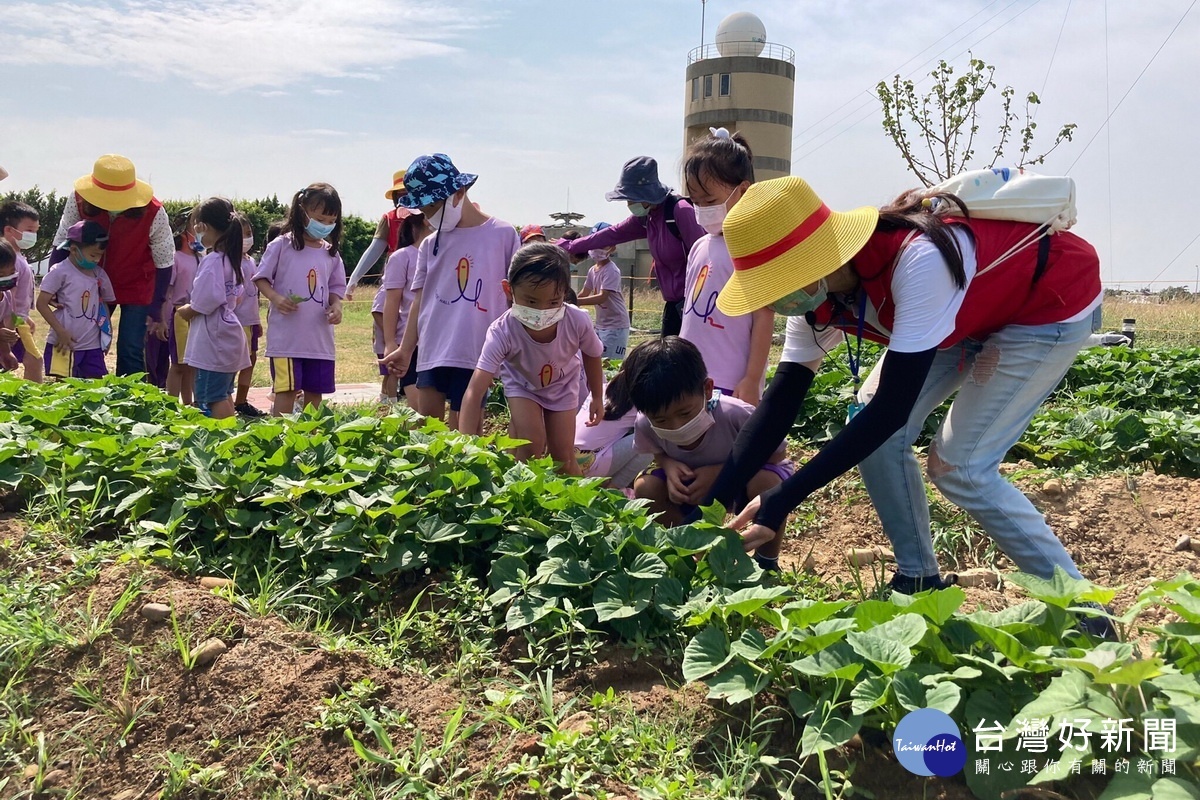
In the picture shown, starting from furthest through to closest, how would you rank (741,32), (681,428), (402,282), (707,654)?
(741,32) → (402,282) → (681,428) → (707,654)

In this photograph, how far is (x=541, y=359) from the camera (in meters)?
4.02

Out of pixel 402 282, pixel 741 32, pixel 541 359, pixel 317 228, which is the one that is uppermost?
pixel 741 32

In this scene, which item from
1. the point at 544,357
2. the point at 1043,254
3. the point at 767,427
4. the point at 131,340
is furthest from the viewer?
the point at 131,340

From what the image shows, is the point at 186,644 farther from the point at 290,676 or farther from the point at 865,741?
the point at 865,741

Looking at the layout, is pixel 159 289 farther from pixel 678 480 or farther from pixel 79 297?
pixel 678 480

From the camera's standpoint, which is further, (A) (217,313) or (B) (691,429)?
(A) (217,313)

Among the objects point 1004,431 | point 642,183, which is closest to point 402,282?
point 642,183

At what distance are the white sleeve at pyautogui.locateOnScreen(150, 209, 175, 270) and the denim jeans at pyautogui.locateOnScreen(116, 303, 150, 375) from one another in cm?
33

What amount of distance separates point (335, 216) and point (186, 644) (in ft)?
13.2

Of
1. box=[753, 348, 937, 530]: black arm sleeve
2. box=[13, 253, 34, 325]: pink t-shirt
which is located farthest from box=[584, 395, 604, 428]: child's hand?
box=[13, 253, 34, 325]: pink t-shirt

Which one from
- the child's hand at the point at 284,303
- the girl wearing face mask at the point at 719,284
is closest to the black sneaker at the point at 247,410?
the child's hand at the point at 284,303

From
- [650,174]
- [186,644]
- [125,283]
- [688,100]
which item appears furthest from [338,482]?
[688,100]

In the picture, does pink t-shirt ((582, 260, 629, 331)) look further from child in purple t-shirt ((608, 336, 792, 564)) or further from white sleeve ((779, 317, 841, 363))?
white sleeve ((779, 317, 841, 363))

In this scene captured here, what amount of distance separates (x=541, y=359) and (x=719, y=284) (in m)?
0.80
